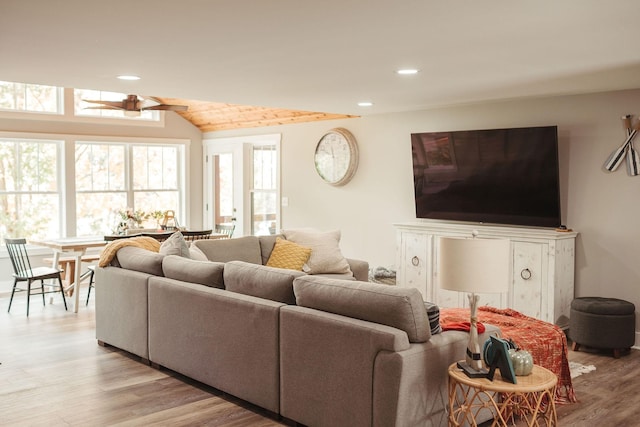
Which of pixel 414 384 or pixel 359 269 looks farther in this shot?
pixel 359 269

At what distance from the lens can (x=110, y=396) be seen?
4109mm

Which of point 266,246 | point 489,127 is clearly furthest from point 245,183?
point 489,127

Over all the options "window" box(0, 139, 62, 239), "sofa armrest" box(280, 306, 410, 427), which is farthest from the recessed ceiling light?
"window" box(0, 139, 62, 239)

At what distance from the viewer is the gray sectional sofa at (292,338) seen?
10.3 ft

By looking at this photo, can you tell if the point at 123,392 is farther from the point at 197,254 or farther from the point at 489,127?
the point at 489,127

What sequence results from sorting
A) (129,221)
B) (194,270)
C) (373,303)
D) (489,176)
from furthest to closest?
(129,221) → (489,176) → (194,270) → (373,303)

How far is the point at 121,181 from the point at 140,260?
480cm

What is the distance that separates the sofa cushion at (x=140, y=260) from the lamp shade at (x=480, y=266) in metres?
2.60

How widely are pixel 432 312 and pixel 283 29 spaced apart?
1.72 meters

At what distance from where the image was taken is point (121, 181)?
9406 mm

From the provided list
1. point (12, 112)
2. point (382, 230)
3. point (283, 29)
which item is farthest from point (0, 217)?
point (283, 29)

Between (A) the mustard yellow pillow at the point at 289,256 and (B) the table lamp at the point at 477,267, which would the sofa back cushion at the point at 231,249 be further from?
(B) the table lamp at the point at 477,267

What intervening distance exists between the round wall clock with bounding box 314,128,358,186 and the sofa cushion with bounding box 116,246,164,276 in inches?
132

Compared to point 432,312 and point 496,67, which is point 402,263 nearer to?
point 496,67
